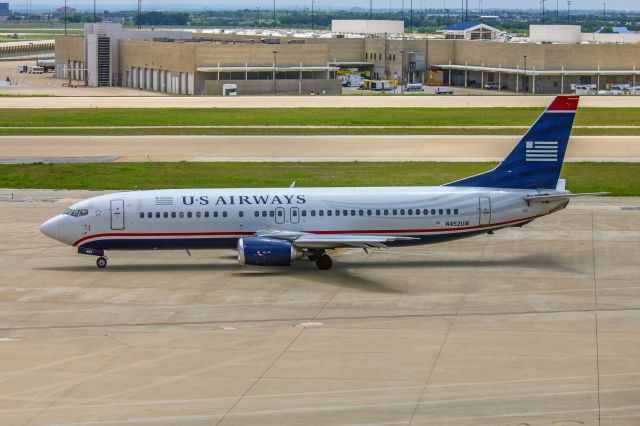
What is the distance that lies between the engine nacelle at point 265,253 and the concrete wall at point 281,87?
112 m

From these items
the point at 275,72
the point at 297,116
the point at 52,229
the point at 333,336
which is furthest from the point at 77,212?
the point at 275,72

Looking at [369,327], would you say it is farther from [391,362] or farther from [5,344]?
[5,344]

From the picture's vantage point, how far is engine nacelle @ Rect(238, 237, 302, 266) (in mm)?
46781

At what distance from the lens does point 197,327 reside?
39031 mm

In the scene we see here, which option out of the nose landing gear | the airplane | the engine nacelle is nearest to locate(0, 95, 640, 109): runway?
the airplane

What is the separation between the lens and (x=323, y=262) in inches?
1909

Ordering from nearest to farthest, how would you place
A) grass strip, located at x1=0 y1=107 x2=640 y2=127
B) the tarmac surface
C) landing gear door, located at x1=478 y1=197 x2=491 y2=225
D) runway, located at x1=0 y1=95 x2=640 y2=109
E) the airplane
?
the tarmac surface
the airplane
landing gear door, located at x1=478 y1=197 x2=491 y2=225
grass strip, located at x1=0 y1=107 x2=640 y2=127
runway, located at x1=0 y1=95 x2=640 y2=109

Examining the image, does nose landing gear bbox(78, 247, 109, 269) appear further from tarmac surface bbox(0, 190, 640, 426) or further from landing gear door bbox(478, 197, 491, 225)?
landing gear door bbox(478, 197, 491, 225)

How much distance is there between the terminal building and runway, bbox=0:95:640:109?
1662 centimetres

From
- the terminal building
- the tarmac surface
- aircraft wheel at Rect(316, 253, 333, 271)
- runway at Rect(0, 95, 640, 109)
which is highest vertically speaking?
the terminal building

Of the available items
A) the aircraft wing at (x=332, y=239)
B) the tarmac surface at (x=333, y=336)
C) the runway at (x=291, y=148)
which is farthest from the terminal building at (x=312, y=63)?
the aircraft wing at (x=332, y=239)

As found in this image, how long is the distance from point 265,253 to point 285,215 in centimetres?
238

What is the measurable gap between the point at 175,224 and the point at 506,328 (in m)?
16.2

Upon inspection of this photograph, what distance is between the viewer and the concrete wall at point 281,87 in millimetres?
157500
